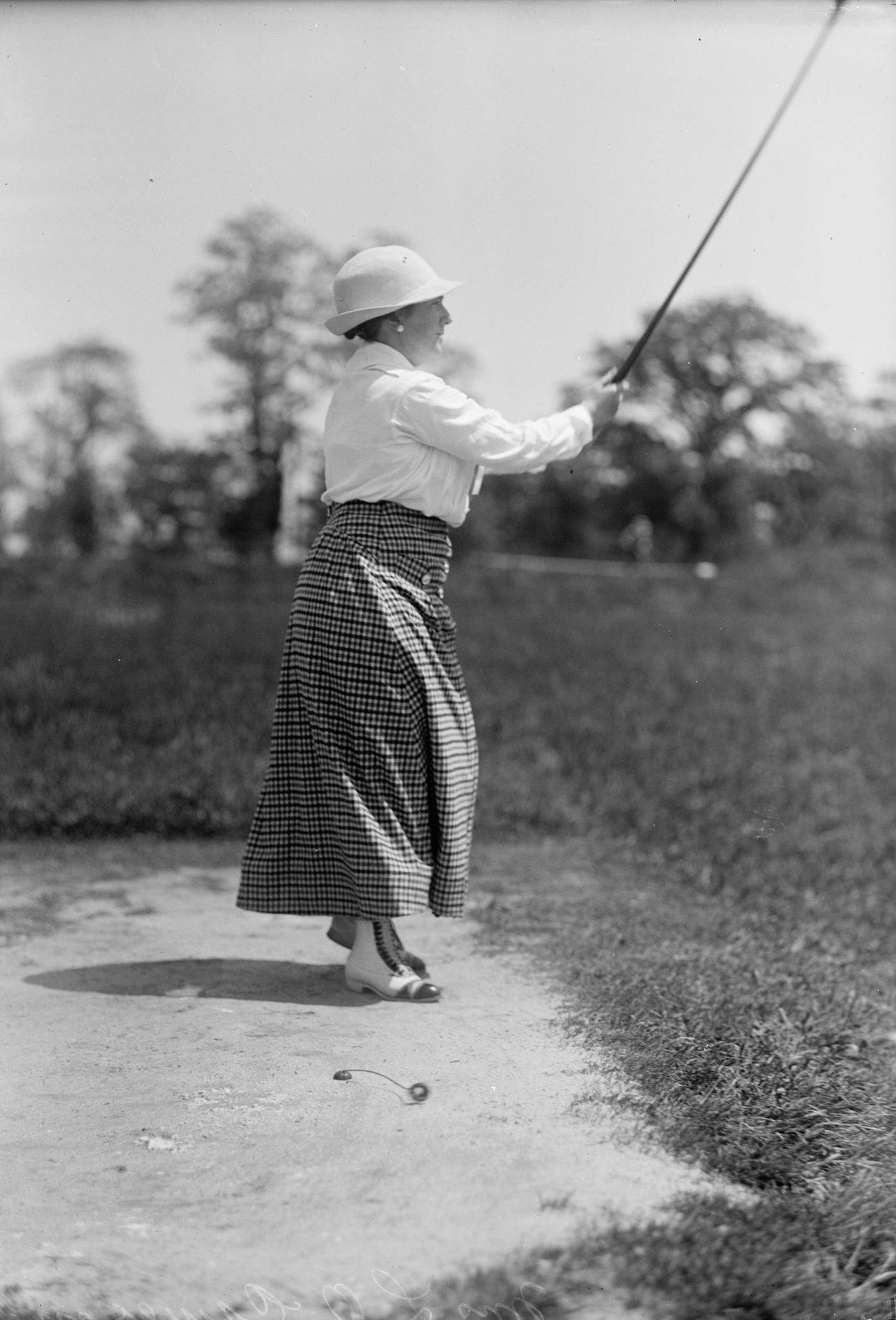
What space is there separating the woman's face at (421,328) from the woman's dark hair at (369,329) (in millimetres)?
55

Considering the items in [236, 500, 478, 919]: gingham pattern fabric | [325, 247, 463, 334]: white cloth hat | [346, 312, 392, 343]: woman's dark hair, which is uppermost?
[325, 247, 463, 334]: white cloth hat

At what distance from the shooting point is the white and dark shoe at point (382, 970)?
403 centimetres

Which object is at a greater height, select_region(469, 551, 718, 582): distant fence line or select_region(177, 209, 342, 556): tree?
select_region(177, 209, 342, 556): tree

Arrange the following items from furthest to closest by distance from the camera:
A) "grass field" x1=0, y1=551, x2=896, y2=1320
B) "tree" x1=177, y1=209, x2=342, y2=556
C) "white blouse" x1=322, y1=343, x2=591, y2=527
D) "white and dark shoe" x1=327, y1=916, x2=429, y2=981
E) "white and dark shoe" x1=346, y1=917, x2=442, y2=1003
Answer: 1. "tree" x1=177, y1=209, x2=342, y2=556
2. "white and dark shoe" x1=327, y1=916, x2=429, y2=981
3. "white and dark shoe" x1=346, y1=917, x2=442, y2=1003
4. "white blouse" x1=322, y1=343, x2=591, y2=527
5. "grass field" x1=0, y1=551, x2=896, y2=1320

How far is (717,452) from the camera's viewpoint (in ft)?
91.7

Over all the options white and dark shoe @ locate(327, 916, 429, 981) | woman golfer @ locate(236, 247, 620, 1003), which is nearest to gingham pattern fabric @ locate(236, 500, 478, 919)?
woman golfer @ locate(236, 247, 620, 1003)

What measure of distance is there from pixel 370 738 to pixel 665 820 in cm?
323

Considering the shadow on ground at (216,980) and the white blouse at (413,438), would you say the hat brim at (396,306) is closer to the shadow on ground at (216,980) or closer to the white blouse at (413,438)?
the white blouse at (413,438)

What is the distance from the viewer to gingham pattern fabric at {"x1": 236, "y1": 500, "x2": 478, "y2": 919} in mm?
3982

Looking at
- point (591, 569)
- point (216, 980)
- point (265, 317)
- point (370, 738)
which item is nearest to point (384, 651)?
point (370, 738)

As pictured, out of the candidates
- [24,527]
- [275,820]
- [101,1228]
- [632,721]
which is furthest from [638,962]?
[24,527]

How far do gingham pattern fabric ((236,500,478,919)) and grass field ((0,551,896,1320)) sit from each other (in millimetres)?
582

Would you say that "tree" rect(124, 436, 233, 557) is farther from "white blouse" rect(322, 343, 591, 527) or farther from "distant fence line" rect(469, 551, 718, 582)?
"white blouse" rect(322, 343, 591, 527)

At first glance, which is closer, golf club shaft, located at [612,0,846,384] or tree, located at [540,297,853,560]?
golf club shaft, located at [612,0,846,384]
